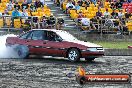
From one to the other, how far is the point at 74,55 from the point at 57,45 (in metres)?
0.88

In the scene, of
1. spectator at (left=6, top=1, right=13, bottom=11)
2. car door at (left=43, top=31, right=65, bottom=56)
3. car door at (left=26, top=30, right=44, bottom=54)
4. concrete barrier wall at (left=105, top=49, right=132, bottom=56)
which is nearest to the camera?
car door at (left=43, top=31, right=65, bottom=56)

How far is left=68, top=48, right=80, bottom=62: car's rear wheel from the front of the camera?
2388 cm

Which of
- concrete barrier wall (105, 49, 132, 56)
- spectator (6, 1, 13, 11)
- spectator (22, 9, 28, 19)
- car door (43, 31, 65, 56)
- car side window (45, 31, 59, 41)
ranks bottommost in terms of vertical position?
concrete barrier wall (105, 49, 132, 56)

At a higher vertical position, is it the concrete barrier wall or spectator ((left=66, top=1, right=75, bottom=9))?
spectator ((left=66, top=1, right=75, bottom=9))

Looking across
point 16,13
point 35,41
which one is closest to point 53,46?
point 35,41

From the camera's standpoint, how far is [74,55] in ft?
78.5

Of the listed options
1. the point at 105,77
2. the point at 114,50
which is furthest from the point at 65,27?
the point at 105,77

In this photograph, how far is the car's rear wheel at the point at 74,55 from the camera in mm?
23875

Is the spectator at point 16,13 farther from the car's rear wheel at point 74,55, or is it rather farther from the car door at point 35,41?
the car's rear wheel at point 74,55

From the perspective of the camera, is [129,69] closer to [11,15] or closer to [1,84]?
[1,84]

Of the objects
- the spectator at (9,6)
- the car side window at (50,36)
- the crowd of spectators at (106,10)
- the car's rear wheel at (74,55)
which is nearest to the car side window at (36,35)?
the car side window at (50,36)

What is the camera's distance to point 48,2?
41.2 m

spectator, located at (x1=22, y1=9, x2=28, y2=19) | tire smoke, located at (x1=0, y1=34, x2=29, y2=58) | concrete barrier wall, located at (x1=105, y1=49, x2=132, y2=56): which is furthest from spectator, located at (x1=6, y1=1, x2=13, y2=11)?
concrete barrier wall, located at (x1=105, y1=49, x2=132, y2=56)

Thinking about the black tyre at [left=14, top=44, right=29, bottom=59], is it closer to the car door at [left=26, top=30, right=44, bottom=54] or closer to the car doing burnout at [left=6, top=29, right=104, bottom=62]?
the car doing burnout at [left=6, top=29, right=104, bottom=62]
